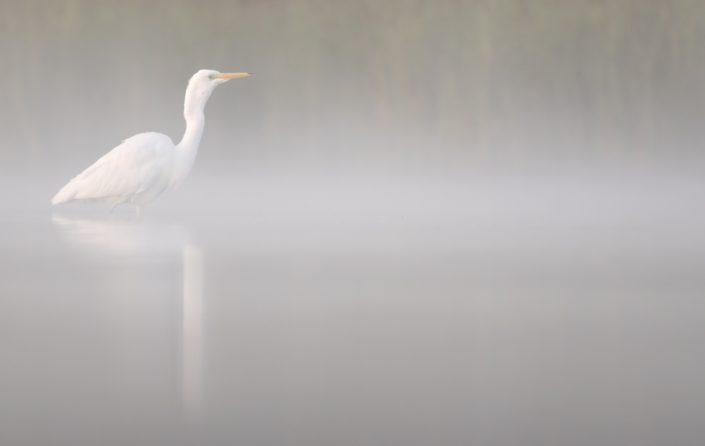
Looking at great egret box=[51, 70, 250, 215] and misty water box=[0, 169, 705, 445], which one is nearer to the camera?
misty water box=[0, 169, 705, 445]

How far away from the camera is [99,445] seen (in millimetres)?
863

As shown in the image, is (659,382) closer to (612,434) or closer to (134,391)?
(612,434)

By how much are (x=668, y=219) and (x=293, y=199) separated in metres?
3.07

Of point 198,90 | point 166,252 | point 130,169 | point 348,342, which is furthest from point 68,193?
point 348,342

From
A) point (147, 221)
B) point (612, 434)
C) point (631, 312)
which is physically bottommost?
point (612, 434)

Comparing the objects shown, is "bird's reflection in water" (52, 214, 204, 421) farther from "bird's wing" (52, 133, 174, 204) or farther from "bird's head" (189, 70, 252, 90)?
"bird's head" (189, 70, 252, 90)

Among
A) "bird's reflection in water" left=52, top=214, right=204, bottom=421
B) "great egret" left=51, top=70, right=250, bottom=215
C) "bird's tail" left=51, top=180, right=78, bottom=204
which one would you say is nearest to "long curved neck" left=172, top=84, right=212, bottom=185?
"great egret" left=51, top=70, right=250, bottom=215

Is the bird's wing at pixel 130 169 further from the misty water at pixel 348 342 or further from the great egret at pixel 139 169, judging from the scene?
the misty water at pixel 348 342

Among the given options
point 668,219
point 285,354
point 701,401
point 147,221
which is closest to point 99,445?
point 285,354

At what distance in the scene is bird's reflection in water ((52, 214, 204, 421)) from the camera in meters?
1.15

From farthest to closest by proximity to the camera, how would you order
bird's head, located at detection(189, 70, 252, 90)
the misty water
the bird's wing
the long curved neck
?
1. bird's head, located at detection(189, 70, 252, 90)
2. the long curved neck
3. the bird's wing
4. the misty water

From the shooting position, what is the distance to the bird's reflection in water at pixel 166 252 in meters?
1.15

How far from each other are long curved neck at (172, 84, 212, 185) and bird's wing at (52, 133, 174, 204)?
0.22ft

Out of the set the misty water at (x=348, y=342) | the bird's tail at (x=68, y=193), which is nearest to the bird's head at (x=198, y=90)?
the bird's tail at (x=68, y=193)
